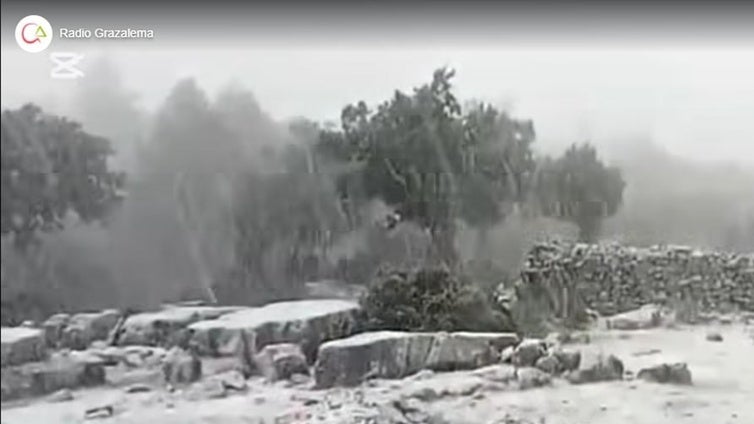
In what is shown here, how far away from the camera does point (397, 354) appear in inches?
85.0

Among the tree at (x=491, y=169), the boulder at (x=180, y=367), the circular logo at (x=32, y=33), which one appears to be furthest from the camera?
the tree at (x=491, y=169)

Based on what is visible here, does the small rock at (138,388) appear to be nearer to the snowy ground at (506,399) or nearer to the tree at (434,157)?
the snowy ground at (506,399)

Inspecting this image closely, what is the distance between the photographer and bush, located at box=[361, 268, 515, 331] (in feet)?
7.11

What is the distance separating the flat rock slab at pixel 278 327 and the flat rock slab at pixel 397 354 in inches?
1.2

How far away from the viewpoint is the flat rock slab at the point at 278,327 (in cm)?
212

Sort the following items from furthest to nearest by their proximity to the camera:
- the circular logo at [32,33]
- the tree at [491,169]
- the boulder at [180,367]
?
the tree at [491,169] < the boulder at [180,367] < the circular logo at [32,33]

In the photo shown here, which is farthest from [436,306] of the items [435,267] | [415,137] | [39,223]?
[39,223]

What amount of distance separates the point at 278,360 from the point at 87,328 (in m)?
0.40

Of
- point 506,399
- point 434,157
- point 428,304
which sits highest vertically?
point 434,157

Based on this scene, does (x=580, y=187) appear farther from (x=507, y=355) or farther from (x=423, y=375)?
(x=423, y=375)

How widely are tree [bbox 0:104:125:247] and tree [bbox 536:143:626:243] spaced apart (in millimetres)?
953

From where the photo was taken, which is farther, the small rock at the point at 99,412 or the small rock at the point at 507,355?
the small rock at the point at 507,355

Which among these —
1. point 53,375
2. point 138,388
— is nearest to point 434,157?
point 138,388

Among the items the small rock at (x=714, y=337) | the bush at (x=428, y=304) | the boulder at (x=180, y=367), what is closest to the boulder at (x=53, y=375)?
the boulder at (x=180, y=367)
